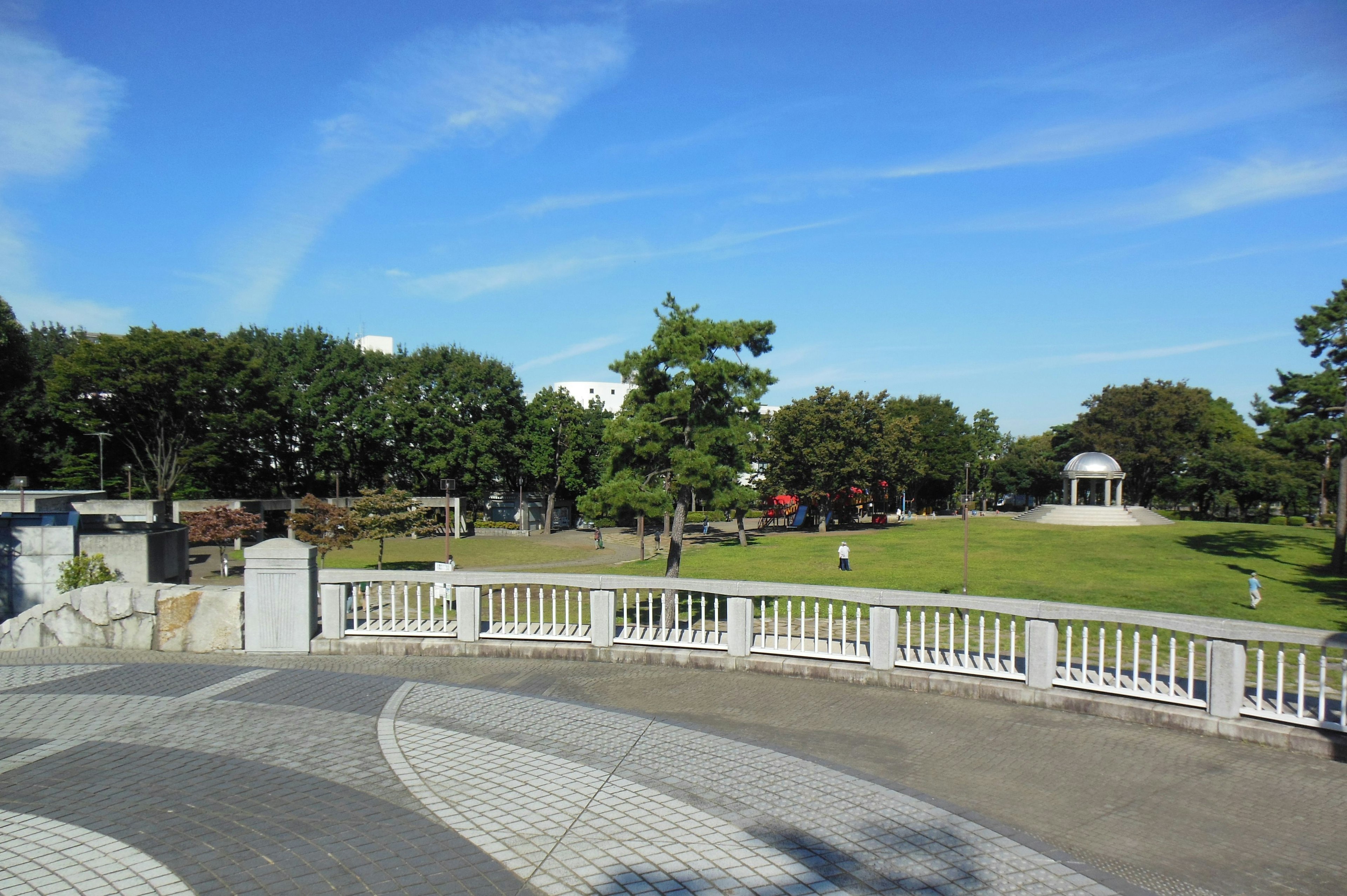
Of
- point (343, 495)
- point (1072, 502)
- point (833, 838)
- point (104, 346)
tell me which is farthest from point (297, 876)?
point (343, 495)

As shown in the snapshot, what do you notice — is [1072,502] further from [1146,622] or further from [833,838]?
[833,838]

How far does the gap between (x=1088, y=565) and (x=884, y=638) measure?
2910 centimetres

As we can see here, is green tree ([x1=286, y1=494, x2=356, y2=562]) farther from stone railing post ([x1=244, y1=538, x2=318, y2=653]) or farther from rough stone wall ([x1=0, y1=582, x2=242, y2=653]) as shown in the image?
stone railing post ([x1=244, y1=538, x2=318, y2=653])

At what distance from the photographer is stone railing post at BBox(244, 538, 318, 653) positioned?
1098 cm

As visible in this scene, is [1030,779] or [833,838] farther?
[1030,779]

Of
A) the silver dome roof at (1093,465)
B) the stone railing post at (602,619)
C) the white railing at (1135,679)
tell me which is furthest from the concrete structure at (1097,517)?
the stone railing post at (602,619)

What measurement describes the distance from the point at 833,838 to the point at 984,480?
80989mm

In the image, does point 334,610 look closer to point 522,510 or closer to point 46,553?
point 46,553

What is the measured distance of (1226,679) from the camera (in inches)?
294

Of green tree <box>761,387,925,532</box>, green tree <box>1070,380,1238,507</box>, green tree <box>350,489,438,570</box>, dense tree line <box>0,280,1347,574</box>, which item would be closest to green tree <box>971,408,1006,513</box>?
dense tree line <box>0,280,1347,574</box>

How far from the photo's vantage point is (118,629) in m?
11.7

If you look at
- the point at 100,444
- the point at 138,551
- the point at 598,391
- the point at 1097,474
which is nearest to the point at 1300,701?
the point at 138,551

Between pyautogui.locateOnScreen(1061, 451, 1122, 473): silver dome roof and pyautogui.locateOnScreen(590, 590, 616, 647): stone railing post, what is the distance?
52.7 meters

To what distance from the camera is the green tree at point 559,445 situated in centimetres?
6322
